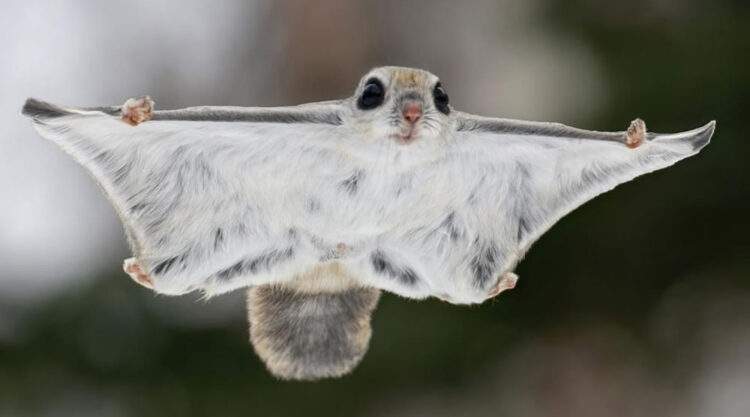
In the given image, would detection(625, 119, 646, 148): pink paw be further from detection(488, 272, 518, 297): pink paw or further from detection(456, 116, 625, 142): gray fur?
detection(488, 272, 518, 297): pink paw

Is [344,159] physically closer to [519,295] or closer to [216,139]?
[216,139]

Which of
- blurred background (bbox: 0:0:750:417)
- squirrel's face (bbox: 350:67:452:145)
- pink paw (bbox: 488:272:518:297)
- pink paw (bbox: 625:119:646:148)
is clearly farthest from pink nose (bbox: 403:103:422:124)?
blurred background (bbox: 0:0:750:417)

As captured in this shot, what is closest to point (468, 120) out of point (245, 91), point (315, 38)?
point (315, 38)

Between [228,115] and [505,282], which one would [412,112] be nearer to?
[228,115]

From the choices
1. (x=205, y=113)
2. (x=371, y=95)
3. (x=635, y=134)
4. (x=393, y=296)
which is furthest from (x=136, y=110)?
(x=393, y=296)

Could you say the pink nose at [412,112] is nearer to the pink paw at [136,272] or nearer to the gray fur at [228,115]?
the gray fur at [228,115]
